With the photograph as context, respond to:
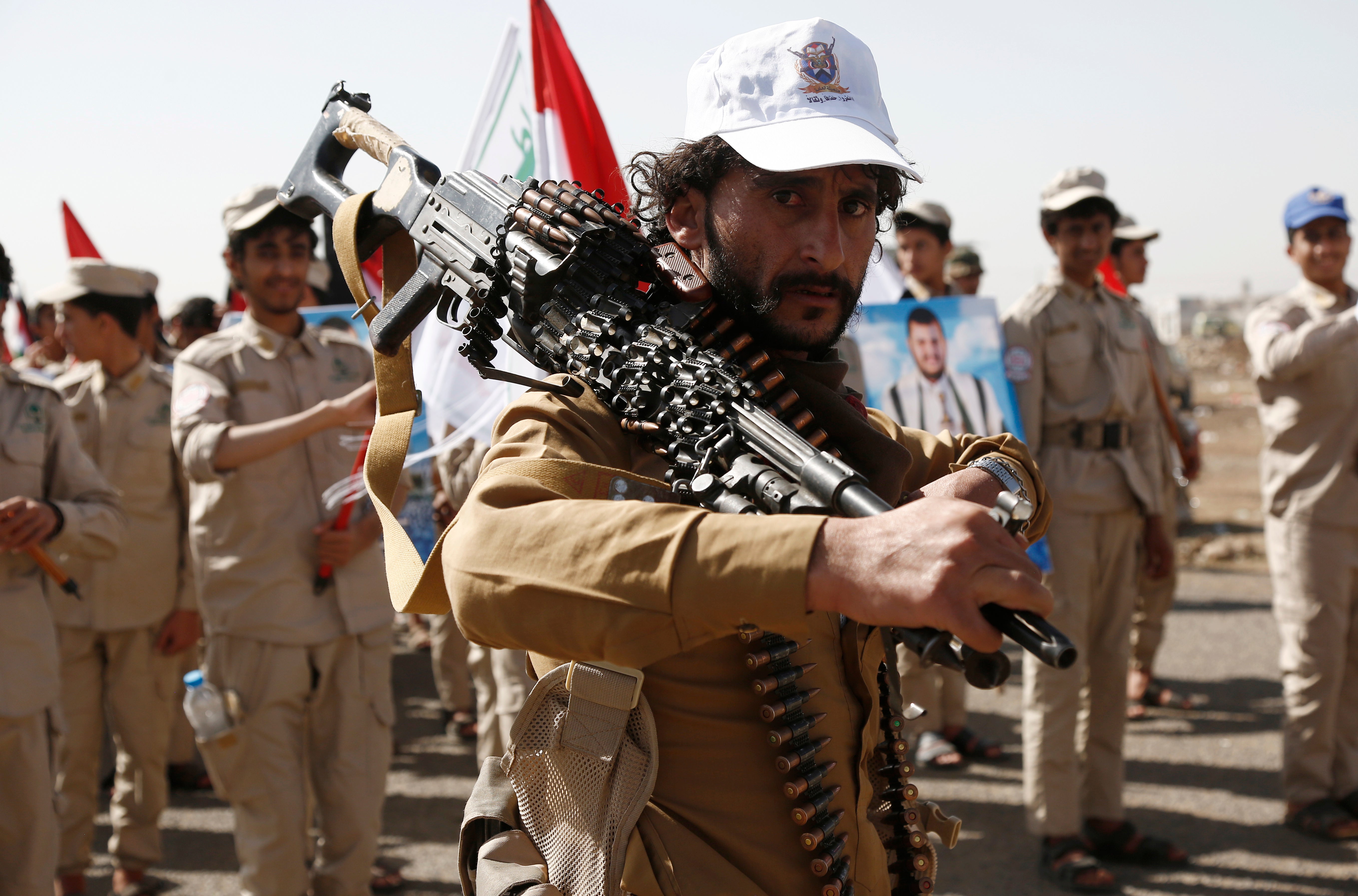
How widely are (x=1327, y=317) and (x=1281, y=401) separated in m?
0.45

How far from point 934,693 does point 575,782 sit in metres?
4.92

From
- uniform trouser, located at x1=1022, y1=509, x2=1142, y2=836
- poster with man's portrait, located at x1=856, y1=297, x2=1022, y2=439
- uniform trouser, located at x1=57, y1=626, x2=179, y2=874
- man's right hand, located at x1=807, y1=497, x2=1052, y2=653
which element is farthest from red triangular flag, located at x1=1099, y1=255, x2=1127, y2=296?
man's right hand, located at x1=807, y1=497, x2=1052, y2=653

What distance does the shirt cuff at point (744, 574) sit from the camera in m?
1.25

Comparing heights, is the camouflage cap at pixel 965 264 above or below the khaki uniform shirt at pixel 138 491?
above

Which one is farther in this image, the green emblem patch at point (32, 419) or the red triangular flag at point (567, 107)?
the red triangular flag at point (567, 107)

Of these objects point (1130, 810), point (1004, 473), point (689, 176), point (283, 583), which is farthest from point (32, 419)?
point (1130, 810)

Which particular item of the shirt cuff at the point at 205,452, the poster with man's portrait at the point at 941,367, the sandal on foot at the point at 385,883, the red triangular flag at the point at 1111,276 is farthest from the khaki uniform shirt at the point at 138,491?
the red triangular flag at the point at 1111,276

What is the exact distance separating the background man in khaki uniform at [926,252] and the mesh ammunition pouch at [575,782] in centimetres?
544

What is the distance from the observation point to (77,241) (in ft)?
30.2

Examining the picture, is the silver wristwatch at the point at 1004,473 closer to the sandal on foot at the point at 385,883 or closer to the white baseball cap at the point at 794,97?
the white baseball cap at the point at 794,97

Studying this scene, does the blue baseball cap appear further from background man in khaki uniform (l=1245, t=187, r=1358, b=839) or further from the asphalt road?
the asphalt road

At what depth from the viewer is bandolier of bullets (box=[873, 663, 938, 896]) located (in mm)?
1996

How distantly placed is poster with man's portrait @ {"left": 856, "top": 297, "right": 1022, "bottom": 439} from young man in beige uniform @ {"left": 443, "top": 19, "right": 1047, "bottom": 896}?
10.7 feet

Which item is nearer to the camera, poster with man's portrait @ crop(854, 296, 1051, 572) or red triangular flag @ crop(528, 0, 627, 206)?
red triangular flag @ crop(528, 0, 627, 206)
